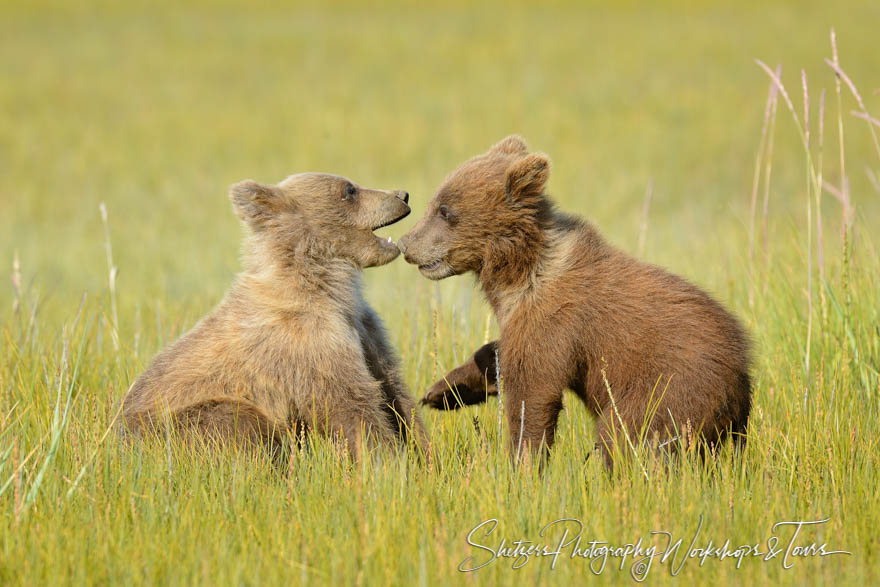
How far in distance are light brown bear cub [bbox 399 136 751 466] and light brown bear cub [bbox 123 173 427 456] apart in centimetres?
40

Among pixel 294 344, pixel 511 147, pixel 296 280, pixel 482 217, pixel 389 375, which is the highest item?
pixel 511 147

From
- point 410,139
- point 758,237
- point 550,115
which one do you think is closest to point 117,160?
point 410,139

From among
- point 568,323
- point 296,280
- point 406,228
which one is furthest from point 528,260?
point 406,228

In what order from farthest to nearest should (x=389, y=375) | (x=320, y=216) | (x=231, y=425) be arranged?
(x=320, y=216) < (x=389, y=375) < (x=231, y=425)

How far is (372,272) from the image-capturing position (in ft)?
47.6

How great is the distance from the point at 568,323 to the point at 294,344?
1.53 metres

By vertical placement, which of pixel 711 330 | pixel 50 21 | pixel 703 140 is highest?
pixel 50 21

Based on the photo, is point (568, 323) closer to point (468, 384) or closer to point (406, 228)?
point (468, 384)

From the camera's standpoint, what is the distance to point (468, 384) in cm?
533

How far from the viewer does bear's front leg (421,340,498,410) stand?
5.25m

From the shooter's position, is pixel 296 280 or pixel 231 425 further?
pixel 296 280

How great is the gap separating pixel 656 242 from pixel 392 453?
8.03m

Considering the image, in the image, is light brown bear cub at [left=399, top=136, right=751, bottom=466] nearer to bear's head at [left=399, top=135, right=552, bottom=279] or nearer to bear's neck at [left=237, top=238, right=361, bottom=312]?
Answer: bear's head at [left=399, top=135, right=552, bottom=279]

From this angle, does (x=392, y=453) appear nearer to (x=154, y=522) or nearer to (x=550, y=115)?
(x=154, y=522)
